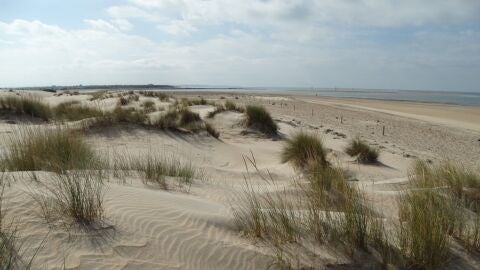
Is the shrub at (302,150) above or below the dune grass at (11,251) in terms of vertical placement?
below

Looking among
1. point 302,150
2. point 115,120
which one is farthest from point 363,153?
point 115,120

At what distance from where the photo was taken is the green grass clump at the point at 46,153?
5.26 meters

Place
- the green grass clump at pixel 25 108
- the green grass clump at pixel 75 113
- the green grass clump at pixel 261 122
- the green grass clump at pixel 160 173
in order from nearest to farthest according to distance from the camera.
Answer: the green grass clump at pixel 160 173 < the green grass clump at pixel 75 113 < the green grass clump at pixel 261 122 < the green grass clump at pixel 25 108

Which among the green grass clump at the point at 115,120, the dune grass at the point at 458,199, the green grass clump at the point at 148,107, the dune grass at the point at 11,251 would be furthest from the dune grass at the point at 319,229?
the green grass clump at the point at 148,107

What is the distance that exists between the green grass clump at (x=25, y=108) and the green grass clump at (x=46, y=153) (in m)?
8.09

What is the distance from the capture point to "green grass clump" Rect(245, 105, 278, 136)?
532 inches

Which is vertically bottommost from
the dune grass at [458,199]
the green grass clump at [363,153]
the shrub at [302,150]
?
the green grass clump at [363,153]

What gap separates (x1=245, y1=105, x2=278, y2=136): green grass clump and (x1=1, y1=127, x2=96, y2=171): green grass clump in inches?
297

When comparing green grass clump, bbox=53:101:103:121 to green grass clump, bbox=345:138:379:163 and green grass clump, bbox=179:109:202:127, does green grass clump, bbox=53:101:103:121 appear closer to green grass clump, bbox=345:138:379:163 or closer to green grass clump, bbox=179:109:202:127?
green grass clump, bbox=179:109:202:127

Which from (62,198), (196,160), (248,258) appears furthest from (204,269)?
(196,160)

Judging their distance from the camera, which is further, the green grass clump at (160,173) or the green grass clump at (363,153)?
the green grass clump at (363,153)

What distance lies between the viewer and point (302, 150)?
8.45 meters

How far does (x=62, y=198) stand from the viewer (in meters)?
3.29

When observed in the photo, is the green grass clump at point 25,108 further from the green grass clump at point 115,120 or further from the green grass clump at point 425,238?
the green grass clump at point 425,238
